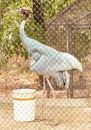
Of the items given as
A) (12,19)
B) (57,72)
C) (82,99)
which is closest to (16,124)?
(57,72)

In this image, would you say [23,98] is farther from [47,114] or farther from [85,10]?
[85,10]

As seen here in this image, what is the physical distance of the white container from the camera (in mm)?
5270

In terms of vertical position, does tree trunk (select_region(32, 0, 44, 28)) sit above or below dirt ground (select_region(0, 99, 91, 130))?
above

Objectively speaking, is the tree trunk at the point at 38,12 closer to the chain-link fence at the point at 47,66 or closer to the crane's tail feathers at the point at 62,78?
the chain-link fence at the point at 47,66

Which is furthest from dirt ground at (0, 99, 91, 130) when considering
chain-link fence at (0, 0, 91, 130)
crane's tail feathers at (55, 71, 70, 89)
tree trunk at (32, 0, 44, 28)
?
tree trunk at (32, 0, 44, 28)

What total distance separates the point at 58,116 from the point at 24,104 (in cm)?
63

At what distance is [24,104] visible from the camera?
5.30 metres

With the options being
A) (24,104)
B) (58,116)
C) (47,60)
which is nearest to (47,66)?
(47,60)

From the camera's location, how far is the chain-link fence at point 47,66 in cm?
489

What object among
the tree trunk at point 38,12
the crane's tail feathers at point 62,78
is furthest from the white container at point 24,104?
the tree trunk at point 38,12

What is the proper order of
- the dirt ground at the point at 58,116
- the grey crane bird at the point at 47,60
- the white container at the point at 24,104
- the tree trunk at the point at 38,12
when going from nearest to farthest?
the grey crane bird at the point at 47,60
the dirt ground at the point at 58,116
the white container at the point at 24,104
the tree trunk at the point at 38,12

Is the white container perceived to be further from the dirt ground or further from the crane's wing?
the crane's wing

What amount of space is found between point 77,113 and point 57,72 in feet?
3.96

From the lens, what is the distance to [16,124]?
521 cm
